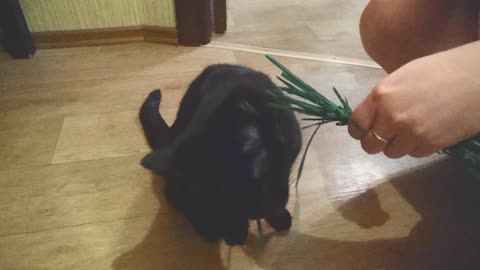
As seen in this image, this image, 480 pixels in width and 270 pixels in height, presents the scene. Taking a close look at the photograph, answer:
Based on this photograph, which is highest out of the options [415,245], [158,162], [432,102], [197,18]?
[432,102]

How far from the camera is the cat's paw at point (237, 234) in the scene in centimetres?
61

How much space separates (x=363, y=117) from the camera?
461mm

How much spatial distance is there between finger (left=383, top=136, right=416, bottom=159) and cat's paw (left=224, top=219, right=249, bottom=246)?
0.81ft

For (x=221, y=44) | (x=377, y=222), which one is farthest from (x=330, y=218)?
(x=221, y=44)

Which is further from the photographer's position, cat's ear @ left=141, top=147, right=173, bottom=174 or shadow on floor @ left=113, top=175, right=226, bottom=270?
shadow on floor @ left=113, top=175, right=226, bottom=270

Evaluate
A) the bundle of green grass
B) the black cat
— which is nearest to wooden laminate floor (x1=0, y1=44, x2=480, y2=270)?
the black cat

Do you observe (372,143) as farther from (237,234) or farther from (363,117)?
(237,234)

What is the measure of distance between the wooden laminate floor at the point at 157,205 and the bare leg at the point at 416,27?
0.27m

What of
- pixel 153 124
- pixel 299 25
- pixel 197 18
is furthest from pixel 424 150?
pixel 299 25

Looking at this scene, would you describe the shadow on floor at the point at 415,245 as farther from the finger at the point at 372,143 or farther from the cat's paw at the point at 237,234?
the finger at the point at 372,143

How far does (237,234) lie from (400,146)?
30cm

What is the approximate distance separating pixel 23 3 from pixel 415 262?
1.35 meters

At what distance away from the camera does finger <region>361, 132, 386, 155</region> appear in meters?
0.46

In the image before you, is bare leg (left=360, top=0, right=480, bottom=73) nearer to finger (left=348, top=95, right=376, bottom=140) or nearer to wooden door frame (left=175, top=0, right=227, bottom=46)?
finger (left=348, top=95, right=376, bottom=140)
